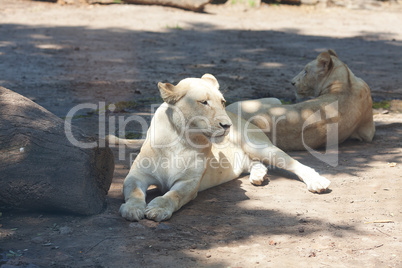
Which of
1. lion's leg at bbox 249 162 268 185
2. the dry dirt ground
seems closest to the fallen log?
the dry dirt ground

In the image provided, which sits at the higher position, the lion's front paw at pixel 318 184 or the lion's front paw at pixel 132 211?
the lion's front paw at pixel 132 211

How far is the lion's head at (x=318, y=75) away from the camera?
755 cm

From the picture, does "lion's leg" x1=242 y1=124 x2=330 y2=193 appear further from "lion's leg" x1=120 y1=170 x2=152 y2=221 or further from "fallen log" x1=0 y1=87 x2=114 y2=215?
"fallen log" x1=0 y1=87 x2=114 y2=215

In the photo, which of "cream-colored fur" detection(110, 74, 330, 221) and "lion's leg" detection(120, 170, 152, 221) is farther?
"cream-colored fur" detection(110, 74, 330, 221)

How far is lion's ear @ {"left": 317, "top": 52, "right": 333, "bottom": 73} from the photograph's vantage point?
7.55 m

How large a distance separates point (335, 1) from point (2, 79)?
37.7ft

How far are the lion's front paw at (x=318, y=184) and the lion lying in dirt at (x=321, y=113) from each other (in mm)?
1244

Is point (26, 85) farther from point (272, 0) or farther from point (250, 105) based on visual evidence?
point (272, 0)

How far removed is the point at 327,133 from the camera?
6.95 meters

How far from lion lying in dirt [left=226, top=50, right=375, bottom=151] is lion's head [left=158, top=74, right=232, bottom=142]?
1.83 meters

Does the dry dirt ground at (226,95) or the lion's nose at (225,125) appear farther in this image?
the lion's nose at (225,125)

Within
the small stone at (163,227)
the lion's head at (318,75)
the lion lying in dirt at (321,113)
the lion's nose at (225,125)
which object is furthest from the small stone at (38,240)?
the lion's head at (318,75)

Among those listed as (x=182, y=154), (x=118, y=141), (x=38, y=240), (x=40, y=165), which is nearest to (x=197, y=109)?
(x=182, y=154)

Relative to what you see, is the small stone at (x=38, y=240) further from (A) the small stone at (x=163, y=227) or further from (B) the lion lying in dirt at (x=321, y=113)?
(B) the lion lying in dirt at (x=321, y=113)
